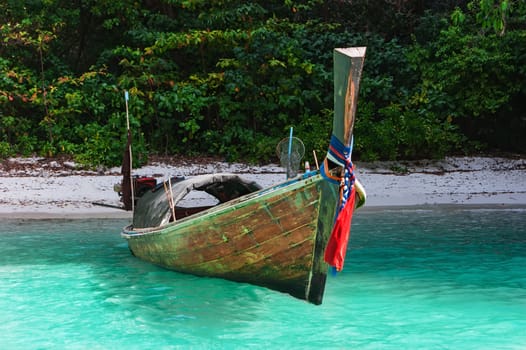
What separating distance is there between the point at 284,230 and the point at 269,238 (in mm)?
237

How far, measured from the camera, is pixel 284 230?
7.21 metres

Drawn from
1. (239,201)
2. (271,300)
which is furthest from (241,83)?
(239,201)

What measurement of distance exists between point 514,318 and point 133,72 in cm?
1280

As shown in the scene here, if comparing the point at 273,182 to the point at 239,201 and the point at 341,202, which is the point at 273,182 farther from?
the point at 341,202

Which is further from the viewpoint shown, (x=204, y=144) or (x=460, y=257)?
(x=204, y=144)

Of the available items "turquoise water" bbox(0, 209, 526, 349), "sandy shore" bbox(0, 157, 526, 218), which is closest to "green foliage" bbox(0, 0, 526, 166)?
"sandy shore" bbox(0, 157, 526, 218)

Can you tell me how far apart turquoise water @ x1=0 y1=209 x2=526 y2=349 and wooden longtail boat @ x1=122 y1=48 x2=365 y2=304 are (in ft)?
1.30

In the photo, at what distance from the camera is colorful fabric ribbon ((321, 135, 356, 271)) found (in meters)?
6.16

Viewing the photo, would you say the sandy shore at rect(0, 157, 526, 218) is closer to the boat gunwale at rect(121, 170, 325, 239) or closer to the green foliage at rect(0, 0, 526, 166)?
the green foliage at rect(0, 0, 526, 166)

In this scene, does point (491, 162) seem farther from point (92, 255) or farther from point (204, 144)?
point (92, 255)

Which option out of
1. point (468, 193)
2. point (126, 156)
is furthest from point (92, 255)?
point (468, 193)

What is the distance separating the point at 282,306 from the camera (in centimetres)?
799

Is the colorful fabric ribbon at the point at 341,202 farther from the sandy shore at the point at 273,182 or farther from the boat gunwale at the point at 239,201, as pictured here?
the sandy shore at the point at 273,182

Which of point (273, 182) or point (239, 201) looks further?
point (273, 182)
